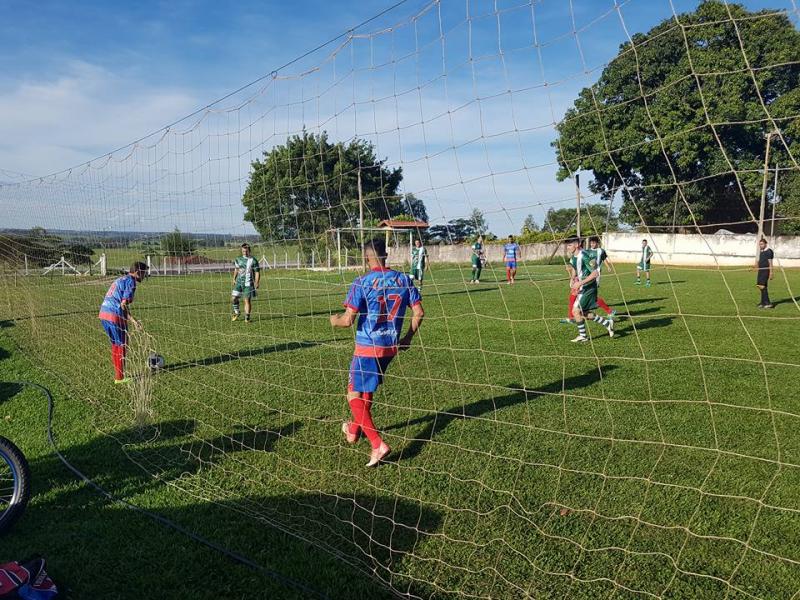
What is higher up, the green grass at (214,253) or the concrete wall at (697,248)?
the green grass at (214,253)

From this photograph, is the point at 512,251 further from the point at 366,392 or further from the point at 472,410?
the point at 366,392

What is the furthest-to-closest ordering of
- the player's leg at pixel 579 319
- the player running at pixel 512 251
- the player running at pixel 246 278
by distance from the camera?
the player running at pixel 246 278 → the player's leg at pixel 579 319 → the player running at pixel 512 251

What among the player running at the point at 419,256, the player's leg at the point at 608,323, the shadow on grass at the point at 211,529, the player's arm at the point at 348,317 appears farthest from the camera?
the player's leg at the point at 608,323

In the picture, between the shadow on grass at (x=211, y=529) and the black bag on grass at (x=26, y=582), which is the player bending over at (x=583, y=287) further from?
the black bag on grass at (x=26, y=582)

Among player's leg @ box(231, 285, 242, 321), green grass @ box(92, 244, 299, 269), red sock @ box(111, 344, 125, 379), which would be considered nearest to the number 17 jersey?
green grass @ box(92, 244, 299, 269)

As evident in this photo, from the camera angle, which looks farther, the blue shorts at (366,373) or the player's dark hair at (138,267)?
the player's dark hair at (138,267)

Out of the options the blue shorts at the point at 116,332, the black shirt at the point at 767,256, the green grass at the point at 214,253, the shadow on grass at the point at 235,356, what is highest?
the green grass at the point at 214,253

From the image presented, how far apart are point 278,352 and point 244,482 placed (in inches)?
187

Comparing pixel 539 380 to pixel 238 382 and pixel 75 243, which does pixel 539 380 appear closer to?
pixel 238 382

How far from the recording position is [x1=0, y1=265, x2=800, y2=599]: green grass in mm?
3078

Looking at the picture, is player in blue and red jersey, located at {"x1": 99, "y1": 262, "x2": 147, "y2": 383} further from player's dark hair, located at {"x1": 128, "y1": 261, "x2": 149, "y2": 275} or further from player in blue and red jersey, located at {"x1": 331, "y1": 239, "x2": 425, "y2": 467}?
player in blue and red jersey, located at {"x1": 331, "y1": 239, "x2": 425, "y2": 467}

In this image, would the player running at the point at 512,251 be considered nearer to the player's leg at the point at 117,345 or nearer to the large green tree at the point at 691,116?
the large green tree at the point at 691,116

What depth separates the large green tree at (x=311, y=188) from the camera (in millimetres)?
4594

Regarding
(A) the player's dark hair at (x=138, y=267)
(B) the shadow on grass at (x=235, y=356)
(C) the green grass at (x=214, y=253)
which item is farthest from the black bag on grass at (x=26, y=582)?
(B) the shadow on grass at (x=235, y=356)
